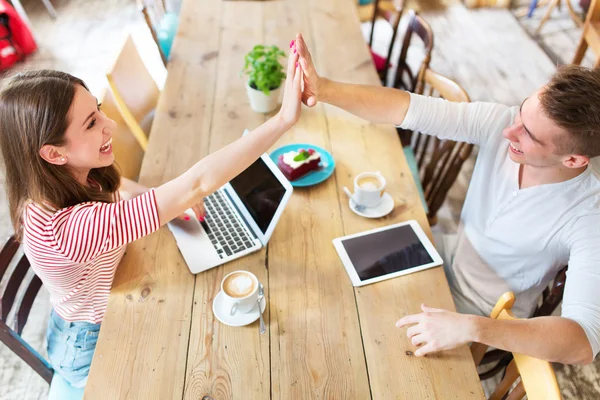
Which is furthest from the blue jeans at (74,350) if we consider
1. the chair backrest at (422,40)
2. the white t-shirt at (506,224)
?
the chair backrest at (422,40)

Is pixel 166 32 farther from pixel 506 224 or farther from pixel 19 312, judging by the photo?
pixel 506 224

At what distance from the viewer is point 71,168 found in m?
1.17

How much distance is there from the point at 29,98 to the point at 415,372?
109 centimetres

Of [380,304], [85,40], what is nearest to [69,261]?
[380,304]

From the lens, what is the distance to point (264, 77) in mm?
1636

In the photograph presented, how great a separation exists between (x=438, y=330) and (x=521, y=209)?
19.6 inches

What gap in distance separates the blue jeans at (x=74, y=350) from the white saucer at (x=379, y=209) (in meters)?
0.86

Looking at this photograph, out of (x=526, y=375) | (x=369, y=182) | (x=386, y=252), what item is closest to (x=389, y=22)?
(x=369, y=182)

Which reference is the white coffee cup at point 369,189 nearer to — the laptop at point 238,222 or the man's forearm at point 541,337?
the laptop at point 238,222

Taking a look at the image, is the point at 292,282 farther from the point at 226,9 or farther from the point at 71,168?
the point at 226,9

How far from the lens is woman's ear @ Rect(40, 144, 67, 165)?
41.0 inches

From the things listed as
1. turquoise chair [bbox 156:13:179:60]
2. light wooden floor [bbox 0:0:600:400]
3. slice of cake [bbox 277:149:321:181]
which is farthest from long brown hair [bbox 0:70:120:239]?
light wooden floor [bbox 0:0:600:400]

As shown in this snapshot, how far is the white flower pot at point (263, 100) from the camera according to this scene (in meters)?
1.67

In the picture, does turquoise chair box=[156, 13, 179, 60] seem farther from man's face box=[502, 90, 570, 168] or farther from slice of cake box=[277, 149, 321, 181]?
man's face box=[502, 90, 570, 168]
